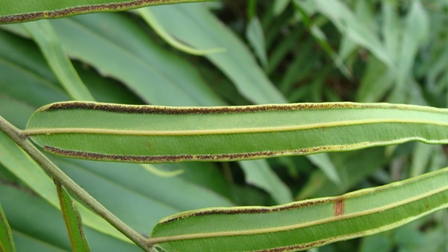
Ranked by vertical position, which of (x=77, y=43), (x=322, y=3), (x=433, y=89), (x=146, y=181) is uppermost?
(x=433, y=89)

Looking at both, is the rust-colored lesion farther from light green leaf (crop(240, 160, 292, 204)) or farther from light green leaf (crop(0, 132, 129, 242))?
light green leaf (crop(240, 160, 292, 204))

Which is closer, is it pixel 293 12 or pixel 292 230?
pixel 292 230

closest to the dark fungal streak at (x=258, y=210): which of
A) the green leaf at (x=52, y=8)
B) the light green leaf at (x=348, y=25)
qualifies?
the green leaf at (x=52, y=8)

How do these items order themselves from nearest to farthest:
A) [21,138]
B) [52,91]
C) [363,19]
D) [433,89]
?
[21,138]
[52,91]
[363,19]
[433,89]

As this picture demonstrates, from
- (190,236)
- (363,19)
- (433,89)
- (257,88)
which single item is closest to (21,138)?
(190,236)

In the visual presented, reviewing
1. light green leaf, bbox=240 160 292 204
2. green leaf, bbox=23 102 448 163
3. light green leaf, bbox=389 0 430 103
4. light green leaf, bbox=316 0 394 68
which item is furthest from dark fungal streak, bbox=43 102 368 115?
light green leaf, bbox=389 0 430 103

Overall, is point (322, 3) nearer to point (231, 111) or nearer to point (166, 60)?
point (166, 60)

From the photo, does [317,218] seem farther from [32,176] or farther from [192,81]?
[192,81]
